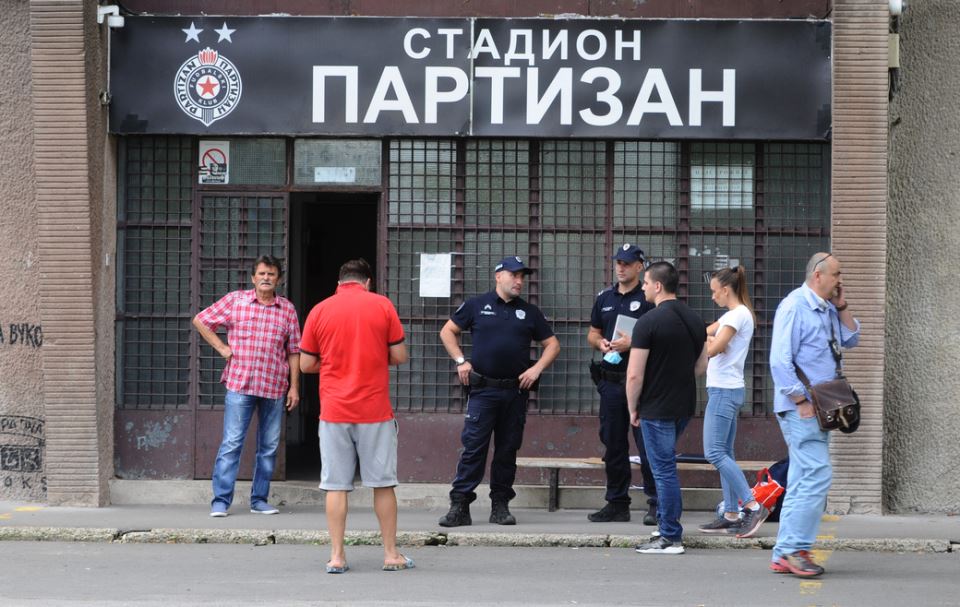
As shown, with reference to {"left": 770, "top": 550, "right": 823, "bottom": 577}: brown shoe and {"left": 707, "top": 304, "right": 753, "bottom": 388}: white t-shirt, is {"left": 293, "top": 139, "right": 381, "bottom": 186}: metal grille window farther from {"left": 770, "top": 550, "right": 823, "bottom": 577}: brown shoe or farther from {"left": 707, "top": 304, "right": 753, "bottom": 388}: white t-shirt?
{"left": 770, "top": 550, "right": 823, "bottom": 577}: brown shoe

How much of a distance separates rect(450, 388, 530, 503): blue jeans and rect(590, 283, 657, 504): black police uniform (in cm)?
64

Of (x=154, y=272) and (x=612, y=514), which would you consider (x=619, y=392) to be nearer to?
(x=612, y=514)

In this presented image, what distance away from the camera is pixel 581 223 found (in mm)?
11047

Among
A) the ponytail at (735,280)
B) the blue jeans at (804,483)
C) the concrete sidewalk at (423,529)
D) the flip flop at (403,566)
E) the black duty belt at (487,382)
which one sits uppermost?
the ponytail at (735,280)

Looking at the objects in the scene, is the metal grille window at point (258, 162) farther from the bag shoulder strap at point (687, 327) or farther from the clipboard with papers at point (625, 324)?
the bag shoulder strap at point (687, 327)

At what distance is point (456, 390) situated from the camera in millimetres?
11094

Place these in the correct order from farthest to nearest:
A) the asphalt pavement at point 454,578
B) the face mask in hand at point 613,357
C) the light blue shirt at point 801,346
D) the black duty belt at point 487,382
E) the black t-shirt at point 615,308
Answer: the black t-shirt at point 615,308 → the face mask in hand at point 613,357 → the black duty belt at point 487,382 → the light blue shirt at point 801,346 → the asphalt pavement at point 454,578

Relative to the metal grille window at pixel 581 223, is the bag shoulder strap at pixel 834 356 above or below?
below

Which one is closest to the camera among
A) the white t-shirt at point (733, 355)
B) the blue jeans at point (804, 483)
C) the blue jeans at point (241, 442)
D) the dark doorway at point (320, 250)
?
the blue jeans at point (804, 483)

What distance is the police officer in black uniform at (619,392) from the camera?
389 inches

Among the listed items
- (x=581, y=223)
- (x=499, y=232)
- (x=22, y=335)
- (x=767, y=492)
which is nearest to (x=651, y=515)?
(x=767, y=492)

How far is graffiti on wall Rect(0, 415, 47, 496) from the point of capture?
35.7 feet

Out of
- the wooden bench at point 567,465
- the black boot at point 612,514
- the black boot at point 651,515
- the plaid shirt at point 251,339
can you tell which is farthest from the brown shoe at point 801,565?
the plaid shirt at point 251,339

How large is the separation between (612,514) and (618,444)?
21.6 inches
